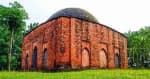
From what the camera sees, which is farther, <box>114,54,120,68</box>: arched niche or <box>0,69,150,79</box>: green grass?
<box>114,54,120,68</box>: arched niche

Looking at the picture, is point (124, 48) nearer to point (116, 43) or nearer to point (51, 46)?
point (116, 43)

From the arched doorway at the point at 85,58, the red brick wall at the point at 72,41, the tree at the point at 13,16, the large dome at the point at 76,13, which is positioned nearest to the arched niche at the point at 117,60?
the red brick wall at the point at 72,41

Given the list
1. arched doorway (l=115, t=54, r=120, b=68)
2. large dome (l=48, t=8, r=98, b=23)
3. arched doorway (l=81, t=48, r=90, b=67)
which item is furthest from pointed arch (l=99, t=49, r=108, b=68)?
large dome (l=48, t=8, r=98, b=23)

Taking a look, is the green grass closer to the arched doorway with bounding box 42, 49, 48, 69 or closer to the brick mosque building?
the brick mosque building

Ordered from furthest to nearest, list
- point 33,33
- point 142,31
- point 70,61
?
point 142,31
point 33,33
point 70,61

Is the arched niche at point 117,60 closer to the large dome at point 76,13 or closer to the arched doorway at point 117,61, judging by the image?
the arched doorway at point 117,61

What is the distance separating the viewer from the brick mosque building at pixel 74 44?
24.1 meters

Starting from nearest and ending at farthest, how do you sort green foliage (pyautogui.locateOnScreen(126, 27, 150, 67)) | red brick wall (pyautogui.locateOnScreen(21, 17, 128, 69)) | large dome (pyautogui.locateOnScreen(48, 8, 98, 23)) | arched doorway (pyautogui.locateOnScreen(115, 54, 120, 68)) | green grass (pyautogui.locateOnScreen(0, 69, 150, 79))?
1. green grass (pyautogui.locateOnScreen(0, 69, 150, 79))
2. red brick wall (pyautogui.locateOnScreen(21, 17, 128, 69))
3. large dome (pyautogui.locateOnScreen(48, 8, 98, 23))
4. arched doorway (pyautogui.locateOnScreen(115, 54, 120, 68))
5. green foliage (pyautogui.locateOnScreen(126, 27, 150, 67))

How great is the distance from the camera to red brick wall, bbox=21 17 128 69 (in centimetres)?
2397

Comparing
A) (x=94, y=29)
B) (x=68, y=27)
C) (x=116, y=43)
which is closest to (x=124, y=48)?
(x=116, y=43)

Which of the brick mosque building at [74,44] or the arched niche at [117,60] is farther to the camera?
the arched niche at [117,60]

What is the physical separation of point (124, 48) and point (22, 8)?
14.0 m

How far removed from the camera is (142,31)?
167ft

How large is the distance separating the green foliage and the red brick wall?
1830 centimetres
